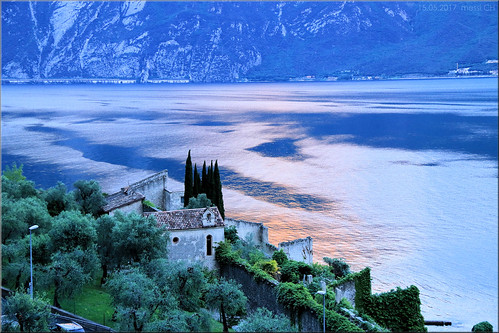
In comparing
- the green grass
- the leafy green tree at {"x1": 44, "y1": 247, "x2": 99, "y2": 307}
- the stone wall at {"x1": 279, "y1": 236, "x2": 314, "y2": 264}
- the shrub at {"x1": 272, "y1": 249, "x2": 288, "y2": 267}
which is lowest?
the stone wall at {"x1": 279, "y1": 236, "x2": 314, "y2": 264}

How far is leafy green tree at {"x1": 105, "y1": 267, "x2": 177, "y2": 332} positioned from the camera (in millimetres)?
25688

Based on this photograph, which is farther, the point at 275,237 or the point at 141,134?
the point at 141,134

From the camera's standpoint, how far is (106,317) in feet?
97.3

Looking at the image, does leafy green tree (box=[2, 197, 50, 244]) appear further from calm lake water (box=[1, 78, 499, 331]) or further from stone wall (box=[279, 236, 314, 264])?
calm lake water (box=[1, 78, 499, 331])

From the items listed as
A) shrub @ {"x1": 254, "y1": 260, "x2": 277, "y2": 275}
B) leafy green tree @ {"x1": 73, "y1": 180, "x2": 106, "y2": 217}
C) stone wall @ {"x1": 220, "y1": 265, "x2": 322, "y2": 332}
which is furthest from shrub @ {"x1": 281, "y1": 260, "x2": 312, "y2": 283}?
leafy green tree @ {"x1": 73, "y1": 180, "x2": 106, "y2": 217}

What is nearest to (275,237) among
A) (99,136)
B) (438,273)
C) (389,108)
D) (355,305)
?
(438,273)

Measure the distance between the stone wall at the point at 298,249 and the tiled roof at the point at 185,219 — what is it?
6.64 meters

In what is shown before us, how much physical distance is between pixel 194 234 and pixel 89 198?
12.6m

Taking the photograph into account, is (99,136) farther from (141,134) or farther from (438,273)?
Result: (438,273)

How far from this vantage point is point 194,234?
37.1m

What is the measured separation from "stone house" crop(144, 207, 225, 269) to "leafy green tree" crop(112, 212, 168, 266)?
185 centimetres

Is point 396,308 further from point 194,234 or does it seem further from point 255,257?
point 194,234

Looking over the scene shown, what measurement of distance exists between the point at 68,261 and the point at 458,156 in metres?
83.0

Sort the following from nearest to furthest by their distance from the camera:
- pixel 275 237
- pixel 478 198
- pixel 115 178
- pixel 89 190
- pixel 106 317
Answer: pixel 106 317 < pixel 89 190 < pixel 275 237 < pixel 478 198 < pixel 115 178
